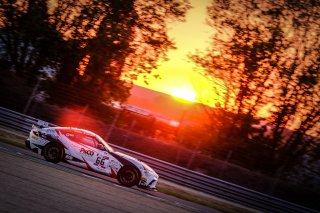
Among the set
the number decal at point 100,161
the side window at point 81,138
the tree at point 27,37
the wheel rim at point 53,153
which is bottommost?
the wheel rim at point 53,153

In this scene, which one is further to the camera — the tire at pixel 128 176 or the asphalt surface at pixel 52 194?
the tire at pixel 128 176

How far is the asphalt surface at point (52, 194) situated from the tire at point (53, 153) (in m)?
1.45

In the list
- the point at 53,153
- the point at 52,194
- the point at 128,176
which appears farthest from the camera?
the point at 53,153

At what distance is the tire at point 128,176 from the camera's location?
11.1 metres

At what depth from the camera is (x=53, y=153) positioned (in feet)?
37.4

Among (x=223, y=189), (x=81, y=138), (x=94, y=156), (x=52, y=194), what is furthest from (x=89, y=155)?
(x=223, y=189)

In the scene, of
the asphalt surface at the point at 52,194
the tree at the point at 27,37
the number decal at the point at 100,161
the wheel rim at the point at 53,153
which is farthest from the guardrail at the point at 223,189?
the tree at the point at 27,37

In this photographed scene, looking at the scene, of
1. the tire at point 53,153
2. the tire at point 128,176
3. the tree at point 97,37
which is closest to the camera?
the tire at point 128,176

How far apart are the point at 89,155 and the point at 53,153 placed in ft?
3.62

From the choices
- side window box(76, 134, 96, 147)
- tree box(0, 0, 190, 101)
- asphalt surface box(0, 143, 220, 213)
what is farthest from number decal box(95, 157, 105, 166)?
tree box(0, 0, 190, 101)

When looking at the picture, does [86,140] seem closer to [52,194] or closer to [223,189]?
[52,194]

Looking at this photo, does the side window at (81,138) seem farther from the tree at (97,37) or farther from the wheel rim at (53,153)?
the tree at (97,37)

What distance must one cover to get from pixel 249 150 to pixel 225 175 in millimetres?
2209

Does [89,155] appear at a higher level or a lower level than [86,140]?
lower
